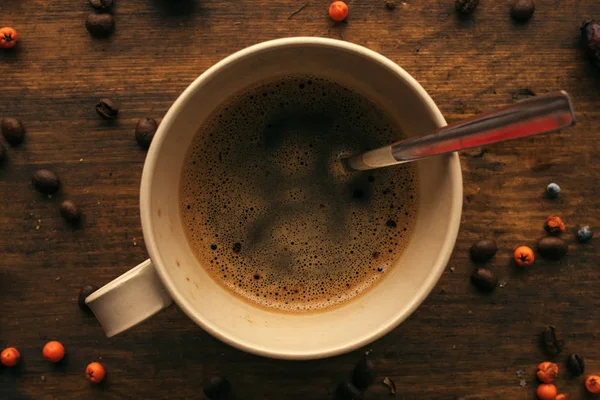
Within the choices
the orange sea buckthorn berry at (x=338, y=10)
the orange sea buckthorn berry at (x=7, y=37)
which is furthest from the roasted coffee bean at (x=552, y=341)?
the orange sea buckthorn berry at (x=7, y=37)

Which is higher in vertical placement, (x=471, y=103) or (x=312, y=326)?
(x=471, y=103)

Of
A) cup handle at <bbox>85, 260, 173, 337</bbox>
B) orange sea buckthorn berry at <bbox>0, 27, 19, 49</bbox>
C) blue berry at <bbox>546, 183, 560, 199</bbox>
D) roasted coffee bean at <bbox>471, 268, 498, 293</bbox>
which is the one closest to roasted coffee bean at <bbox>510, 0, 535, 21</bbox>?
blue berry at <bbox>546, 183, 560, 199</bbox>

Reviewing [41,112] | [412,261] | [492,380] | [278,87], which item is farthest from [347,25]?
[492,380]

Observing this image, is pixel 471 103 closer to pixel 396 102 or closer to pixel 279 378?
pixel 396 102

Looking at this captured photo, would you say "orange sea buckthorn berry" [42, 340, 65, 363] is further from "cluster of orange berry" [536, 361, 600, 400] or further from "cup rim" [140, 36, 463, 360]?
"cluster of orange berry" [536, 361, 600, 400]

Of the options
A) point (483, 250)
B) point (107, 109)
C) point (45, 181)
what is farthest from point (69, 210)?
point (483, 250)

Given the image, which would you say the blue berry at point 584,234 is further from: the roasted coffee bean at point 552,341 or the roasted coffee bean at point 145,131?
the roasted coffee bean at point 145,131

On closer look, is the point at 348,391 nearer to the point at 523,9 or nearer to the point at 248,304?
the point at 248,304
